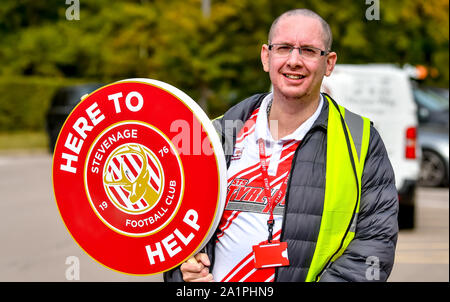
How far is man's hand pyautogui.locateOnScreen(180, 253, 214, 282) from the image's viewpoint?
2.54m

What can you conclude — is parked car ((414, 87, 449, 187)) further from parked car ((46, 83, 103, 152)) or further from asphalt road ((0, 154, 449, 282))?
parked car ((46, 83, 103, 152))

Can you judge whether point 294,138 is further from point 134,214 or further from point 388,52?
point 388,52

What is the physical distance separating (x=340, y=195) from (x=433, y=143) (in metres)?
11.1

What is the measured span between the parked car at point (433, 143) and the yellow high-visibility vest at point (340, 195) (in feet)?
35.5

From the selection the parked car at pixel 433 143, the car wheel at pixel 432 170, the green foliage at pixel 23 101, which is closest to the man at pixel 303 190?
the parked car at pixel 433 143

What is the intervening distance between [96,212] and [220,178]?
0.44m

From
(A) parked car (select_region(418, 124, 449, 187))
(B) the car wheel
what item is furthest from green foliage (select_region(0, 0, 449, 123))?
(B) the car wheel

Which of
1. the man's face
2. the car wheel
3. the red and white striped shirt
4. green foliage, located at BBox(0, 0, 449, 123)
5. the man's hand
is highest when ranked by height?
green foliage, located at BBox(0, 0, 449, 123)

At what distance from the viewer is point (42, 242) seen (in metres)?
8.43

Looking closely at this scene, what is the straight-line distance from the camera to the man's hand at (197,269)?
254cm

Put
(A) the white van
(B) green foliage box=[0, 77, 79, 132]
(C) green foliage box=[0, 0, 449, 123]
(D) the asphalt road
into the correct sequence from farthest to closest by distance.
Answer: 1. (B) green foliage box=[0, 77, 79, 132]
2. (C) green foliage box=[0, 0, 449, 123]
3. (A) the white van
4. (D) the asphalt road

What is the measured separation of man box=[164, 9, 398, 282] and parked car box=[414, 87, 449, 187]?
Result: 425 inches

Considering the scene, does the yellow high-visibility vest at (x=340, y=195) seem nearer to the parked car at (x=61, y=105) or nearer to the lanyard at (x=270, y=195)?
the lanyard at (x=270, y=195)

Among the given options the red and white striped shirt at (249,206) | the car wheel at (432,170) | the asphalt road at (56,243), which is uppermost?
the red and white striped shirt at (249,206)
